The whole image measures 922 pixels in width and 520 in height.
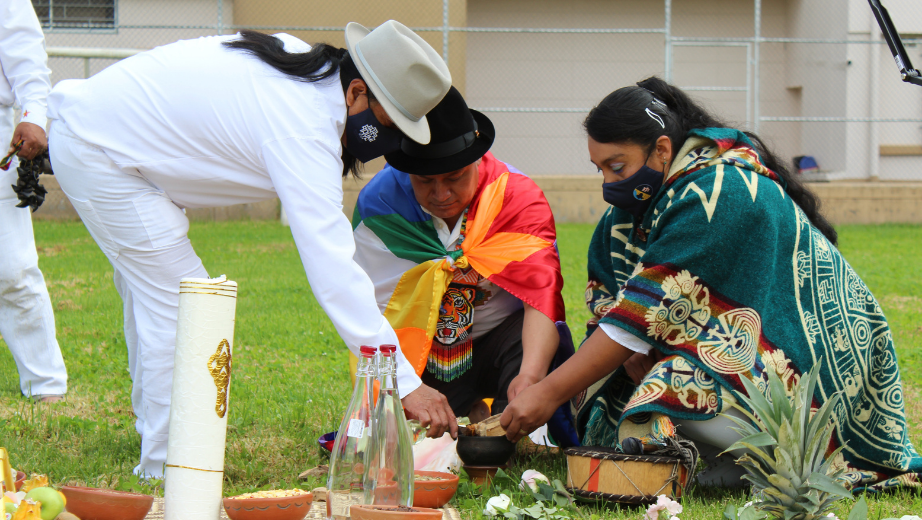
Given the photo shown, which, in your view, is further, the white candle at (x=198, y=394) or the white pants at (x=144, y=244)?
the white pants at (x=144, y=244)

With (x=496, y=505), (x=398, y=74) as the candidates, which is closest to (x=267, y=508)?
(x=496, y=505)

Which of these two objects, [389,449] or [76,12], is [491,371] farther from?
[76,12]

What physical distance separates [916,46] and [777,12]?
2830mm

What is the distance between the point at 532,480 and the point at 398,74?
1.40 meters

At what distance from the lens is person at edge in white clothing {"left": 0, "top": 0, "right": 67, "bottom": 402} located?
4.30 metres

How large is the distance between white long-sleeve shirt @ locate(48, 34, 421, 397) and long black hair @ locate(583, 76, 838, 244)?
0.92 m

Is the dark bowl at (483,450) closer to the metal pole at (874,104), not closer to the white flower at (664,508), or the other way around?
the white flower at (664,508)

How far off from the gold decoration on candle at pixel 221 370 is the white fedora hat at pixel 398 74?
103 cm

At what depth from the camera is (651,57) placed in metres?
16.1

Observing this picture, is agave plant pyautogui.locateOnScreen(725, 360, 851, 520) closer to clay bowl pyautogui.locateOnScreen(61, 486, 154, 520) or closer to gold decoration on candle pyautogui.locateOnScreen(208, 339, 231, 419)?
gold decoration on candle pyautogui.locateOnScreen(208, 339, 231, 419)

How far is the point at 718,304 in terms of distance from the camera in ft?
9.64

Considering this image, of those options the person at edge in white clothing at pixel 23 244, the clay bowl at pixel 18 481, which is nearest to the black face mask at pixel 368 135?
the clay bowl at pixel 18 481

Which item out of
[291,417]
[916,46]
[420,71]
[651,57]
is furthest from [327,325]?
[916,46]

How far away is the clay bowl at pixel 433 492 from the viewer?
2600 mm
